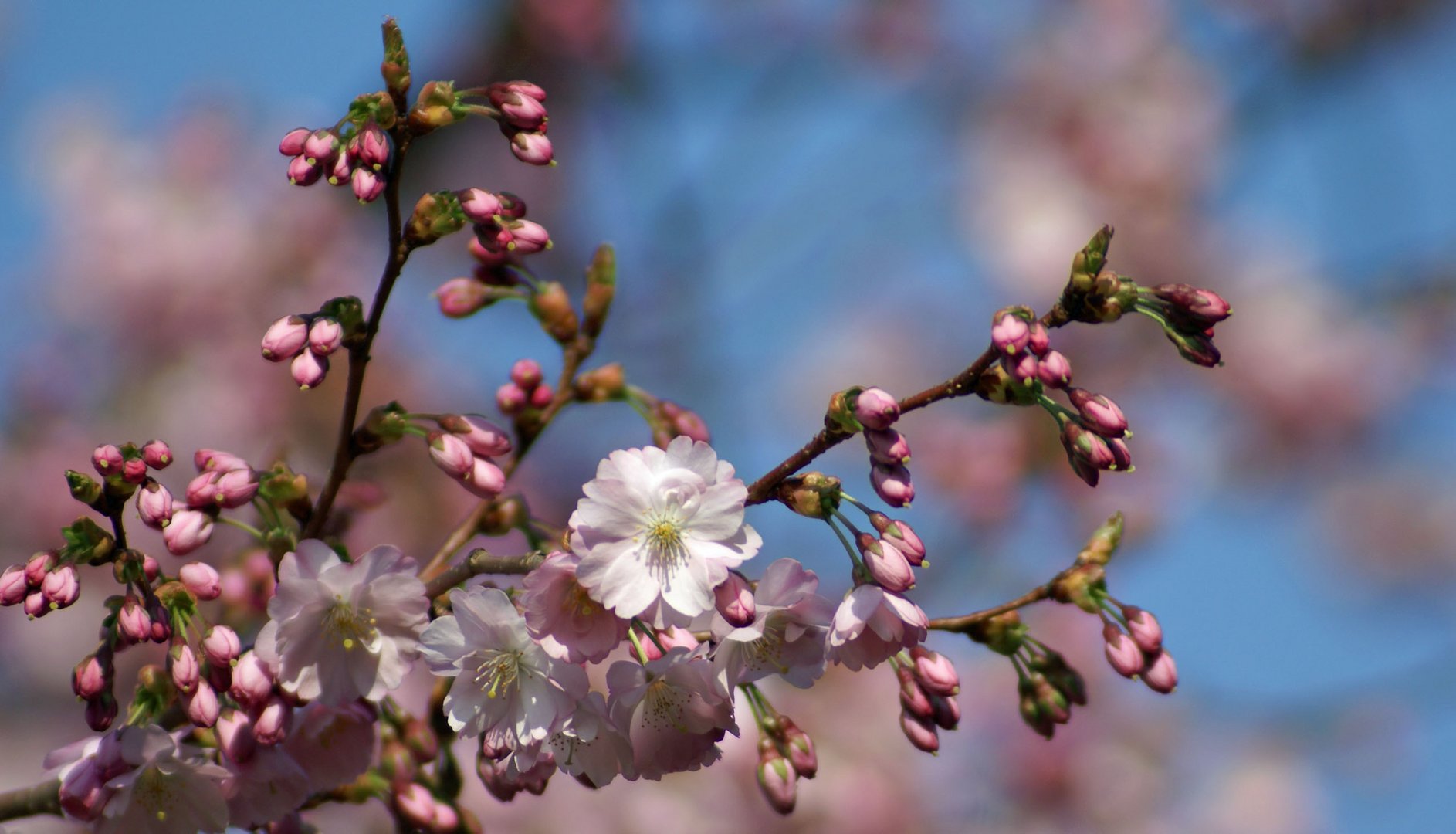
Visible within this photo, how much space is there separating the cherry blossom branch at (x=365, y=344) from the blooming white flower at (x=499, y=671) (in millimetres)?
259

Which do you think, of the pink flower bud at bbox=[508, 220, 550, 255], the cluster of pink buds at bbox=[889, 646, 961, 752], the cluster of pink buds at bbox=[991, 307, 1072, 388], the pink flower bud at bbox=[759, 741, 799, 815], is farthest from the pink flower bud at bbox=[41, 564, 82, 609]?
the cluster of pink buds at bbox=[991, 307, 1072, 388]

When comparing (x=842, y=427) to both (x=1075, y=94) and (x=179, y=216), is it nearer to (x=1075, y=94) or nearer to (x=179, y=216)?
(x=179, y=216)

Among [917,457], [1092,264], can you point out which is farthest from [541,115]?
[917,457]

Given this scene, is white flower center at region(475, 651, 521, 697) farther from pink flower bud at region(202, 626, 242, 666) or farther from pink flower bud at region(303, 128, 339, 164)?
pink flower bud at region(303, 128, 339, 164)

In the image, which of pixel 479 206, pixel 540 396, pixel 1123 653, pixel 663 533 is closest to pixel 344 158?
pixel 479 206

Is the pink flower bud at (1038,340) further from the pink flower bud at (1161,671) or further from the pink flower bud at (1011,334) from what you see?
the pink flower bud at (1161,671)

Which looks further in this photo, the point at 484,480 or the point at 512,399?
the point at 512,399

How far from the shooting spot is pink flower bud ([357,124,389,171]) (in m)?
1.47

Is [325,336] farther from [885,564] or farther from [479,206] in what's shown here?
[885,564]

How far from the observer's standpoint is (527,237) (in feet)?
5.27

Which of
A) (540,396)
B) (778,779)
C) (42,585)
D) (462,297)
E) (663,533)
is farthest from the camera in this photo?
(462,297)

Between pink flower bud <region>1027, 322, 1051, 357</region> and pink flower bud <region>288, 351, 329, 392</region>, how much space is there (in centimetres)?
87

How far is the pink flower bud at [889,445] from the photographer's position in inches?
55.8

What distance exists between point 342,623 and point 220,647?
148mm
